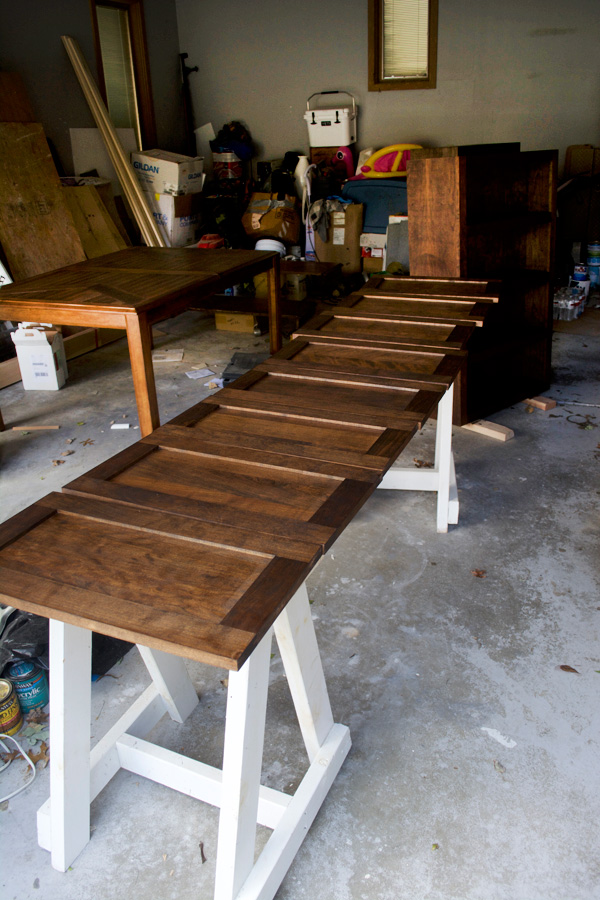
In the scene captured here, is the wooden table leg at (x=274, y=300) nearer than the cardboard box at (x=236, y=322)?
Yes

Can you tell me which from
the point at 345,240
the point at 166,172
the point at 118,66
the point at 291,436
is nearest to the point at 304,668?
the point at 291,436

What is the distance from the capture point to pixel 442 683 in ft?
6.46

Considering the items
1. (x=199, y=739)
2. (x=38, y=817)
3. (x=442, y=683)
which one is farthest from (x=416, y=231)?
(x=38, y=817)

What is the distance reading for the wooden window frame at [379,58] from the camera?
631 cm

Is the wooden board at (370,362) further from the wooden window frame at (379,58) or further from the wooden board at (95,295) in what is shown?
the wooden window frame at (379,58)

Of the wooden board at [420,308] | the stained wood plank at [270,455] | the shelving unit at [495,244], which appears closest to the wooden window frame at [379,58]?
the shelving unit at [495,244]

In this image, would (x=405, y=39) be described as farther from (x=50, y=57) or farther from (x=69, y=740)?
(x=69, y=740)

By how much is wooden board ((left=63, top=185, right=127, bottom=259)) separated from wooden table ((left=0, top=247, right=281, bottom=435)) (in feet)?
5.60

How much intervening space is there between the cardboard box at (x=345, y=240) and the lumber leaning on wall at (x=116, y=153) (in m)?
1.54

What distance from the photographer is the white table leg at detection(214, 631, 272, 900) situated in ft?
3.88

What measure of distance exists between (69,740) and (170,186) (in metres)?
5.87

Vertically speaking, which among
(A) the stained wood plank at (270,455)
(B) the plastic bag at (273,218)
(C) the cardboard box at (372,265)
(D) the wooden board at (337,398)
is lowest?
(C) the cardboard box at (372,265)

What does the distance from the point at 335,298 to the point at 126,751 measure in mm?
4836

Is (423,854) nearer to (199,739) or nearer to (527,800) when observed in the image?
(527,800)
